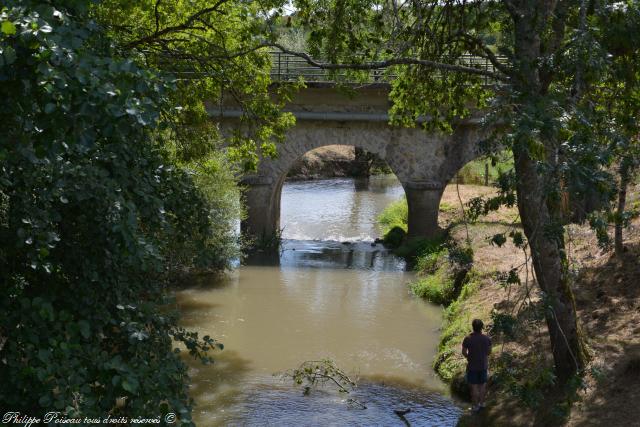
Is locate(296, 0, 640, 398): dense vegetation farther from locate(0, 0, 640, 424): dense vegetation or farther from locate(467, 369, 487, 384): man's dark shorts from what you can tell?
locate(467, 369, 487, 384): man's dark shorts

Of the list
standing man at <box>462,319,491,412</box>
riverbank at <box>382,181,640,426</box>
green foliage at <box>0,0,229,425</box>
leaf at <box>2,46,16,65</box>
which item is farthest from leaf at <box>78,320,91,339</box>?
standing man at <box>462,319,491,412</box>

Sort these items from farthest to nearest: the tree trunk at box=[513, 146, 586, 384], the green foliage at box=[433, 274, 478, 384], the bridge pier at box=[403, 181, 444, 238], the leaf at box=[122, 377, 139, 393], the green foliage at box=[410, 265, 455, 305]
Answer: the bridge pier at box=[403, 181, 444, 238], the green foliage at box=[410, 265, 455, 305], the green foliage at box=[433, 274, 478, 384], the tree trunk at box=[513, 146, 586, 384], the leaf at box=[122, 377, 139, 393]

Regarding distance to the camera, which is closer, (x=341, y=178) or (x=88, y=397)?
(x=88, y=397)

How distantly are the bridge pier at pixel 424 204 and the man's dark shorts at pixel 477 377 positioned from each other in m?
13.0

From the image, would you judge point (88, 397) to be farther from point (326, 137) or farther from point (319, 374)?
point (326, 137)

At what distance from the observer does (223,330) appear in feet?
52.1

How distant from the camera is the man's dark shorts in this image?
10.2 meters

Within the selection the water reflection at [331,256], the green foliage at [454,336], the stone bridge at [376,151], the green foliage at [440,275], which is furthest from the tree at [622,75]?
the stone bridge at [376,151]

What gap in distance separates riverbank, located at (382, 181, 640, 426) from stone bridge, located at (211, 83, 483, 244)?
228 inches

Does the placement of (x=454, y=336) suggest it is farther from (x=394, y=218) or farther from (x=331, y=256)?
(x=394, y=218)

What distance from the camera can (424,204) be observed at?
76.5ft

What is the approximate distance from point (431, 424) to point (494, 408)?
1.05 meters

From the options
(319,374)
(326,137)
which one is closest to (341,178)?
(326,137)

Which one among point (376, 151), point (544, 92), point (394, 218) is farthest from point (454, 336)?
point (394, 218)
